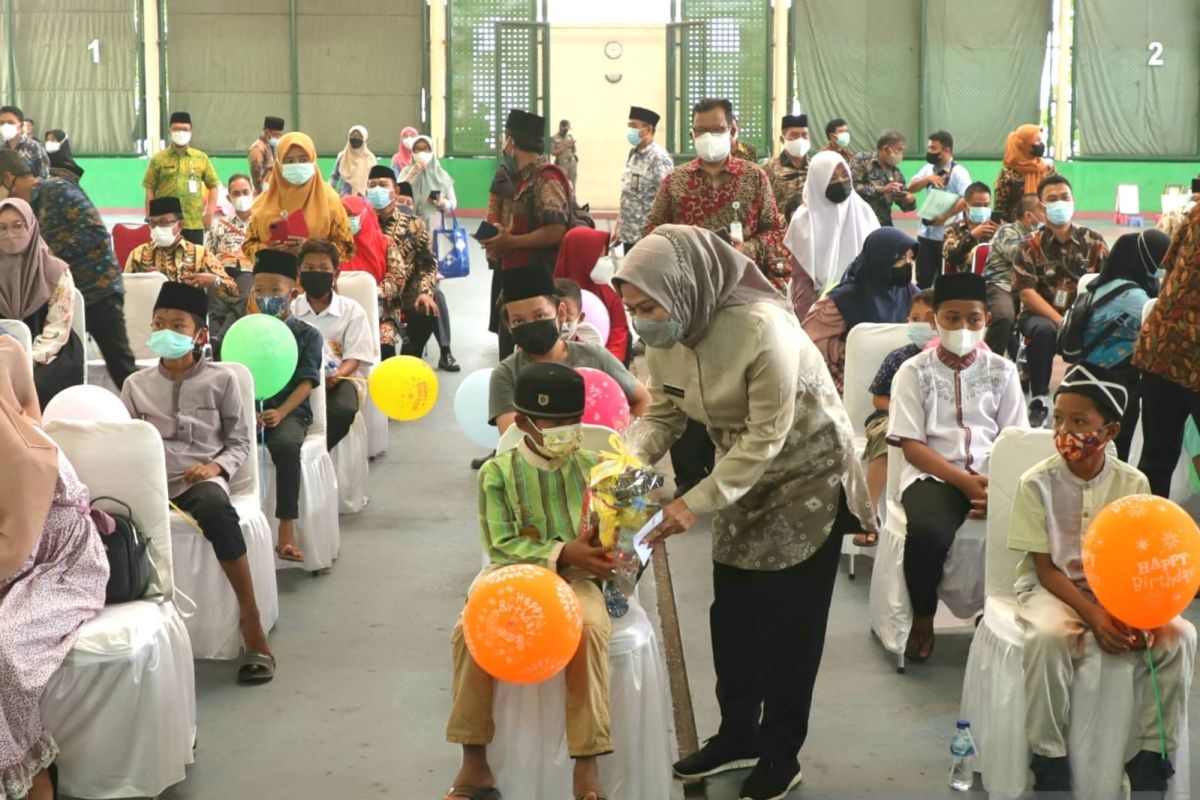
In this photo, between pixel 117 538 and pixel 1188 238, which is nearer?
pixel 117 538

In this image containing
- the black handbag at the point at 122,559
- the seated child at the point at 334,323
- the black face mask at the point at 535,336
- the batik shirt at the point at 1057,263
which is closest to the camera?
the black handbag at the point at 122,559

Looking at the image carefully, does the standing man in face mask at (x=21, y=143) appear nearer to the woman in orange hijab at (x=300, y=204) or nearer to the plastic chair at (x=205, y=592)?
the woman in orange hijab at (x=300, y=204)

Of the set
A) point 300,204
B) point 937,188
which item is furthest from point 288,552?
point 937,188

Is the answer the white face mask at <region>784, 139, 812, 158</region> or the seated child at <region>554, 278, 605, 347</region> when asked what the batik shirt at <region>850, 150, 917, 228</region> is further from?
the seated child at <region>554, 278, 605, 347</region>

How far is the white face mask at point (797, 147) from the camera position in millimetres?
9180

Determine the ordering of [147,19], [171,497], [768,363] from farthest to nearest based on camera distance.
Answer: [147,19], [171,497], [768,363]

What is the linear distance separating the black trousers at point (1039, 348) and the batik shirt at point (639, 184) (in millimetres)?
2523

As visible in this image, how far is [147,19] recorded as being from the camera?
67.0ft

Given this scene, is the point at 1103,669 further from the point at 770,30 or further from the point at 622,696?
the point at 770,30

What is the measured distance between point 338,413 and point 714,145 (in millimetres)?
1990

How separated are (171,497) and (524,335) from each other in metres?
1.17

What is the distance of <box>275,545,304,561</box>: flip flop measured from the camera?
5.39m

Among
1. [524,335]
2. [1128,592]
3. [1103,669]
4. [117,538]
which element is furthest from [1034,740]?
[117,538]

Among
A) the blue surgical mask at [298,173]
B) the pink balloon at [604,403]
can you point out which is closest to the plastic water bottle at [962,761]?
the pink balloon at [604,403]
